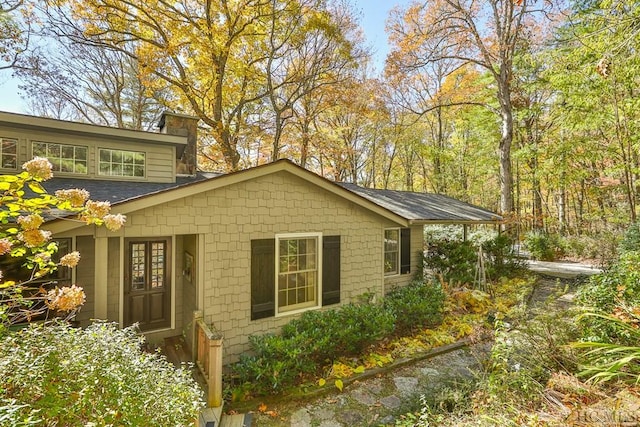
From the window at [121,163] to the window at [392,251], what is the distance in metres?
7.50

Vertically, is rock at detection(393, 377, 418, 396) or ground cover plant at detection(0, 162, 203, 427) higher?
ground cover plant at detection(0, 162, 203, 427)

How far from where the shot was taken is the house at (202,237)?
5156 millimetres

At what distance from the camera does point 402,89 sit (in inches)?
708

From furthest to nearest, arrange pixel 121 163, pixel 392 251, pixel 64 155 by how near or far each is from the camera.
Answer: pixel 392 251, pixel 121 163, pixel 64 155

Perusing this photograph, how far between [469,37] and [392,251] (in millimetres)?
11180

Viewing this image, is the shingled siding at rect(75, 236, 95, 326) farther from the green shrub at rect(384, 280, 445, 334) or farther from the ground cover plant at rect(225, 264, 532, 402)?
the green shrub at rect(384, 280, 445, 334)

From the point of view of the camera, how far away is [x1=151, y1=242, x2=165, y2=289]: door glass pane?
6.62m

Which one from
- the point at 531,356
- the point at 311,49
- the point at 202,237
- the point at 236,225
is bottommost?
the point at 531,356

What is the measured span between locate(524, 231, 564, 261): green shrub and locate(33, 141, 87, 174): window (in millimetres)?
19369

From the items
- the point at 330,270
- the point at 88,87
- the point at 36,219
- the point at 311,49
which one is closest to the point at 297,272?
the point at 330,270

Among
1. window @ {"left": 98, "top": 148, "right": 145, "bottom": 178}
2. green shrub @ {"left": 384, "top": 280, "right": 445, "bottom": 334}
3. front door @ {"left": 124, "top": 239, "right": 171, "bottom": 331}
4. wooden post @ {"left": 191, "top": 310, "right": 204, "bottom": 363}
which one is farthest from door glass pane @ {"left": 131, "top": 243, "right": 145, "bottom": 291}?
green shrub @ {"left": 384, "top": 280, "right": 445, "bottom": 334}

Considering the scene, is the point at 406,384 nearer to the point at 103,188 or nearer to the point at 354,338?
the point at 354,338

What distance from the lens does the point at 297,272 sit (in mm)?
6406

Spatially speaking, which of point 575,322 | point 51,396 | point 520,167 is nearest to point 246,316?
point 51,396
